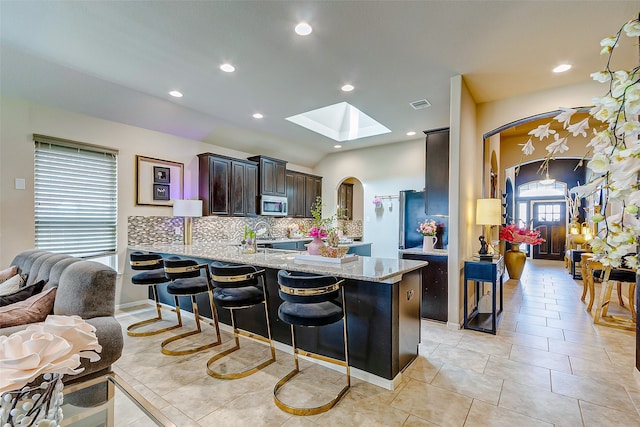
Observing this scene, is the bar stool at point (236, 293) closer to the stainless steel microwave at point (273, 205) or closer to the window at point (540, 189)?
the stainless steel microwave at point (273, 205)

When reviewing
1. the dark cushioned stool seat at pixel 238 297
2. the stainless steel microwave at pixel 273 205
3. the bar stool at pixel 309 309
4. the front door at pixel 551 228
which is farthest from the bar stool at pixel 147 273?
the front door at pixel 551 228

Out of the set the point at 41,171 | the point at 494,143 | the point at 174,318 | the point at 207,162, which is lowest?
the point at 174,318

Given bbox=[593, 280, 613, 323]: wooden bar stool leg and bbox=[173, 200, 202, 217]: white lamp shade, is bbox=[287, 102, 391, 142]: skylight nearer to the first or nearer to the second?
bbox=[173, 200, 202, 217]: white lamp shade

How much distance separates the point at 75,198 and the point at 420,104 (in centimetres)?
507

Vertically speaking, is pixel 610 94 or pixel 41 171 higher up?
pixel 41 171

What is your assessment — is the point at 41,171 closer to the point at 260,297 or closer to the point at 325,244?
the point at 260,297

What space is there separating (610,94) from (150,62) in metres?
3.81

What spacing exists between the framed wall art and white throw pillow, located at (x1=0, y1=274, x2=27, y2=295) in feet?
6.86

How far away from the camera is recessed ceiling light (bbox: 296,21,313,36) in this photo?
2.57 meters

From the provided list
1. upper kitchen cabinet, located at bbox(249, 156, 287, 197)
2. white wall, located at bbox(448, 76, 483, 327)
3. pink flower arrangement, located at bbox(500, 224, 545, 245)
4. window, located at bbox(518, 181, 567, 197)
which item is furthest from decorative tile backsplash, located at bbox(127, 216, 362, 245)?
window, located at bbox(518, 181, 567, 197)

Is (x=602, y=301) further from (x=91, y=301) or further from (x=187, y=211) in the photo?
(x=187, y=211)

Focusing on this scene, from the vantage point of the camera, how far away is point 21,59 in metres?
3.13

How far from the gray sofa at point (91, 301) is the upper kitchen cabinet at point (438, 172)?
12.6ft

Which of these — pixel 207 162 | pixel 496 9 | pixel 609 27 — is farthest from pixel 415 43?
pixel 207 162
